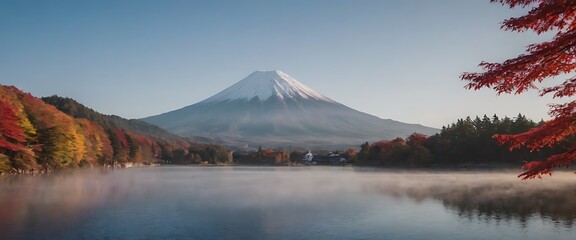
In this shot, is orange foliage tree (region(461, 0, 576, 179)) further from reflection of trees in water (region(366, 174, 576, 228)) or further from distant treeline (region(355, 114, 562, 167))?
distant treeline (region(355, 114, 562, 167))

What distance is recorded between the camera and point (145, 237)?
10.7 meters

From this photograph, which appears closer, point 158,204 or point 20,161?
point 158,204

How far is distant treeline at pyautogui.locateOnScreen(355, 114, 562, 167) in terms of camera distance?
186 ft

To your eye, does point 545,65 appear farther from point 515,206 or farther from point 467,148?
point 467,148

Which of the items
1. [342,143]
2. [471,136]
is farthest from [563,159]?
[342,143]

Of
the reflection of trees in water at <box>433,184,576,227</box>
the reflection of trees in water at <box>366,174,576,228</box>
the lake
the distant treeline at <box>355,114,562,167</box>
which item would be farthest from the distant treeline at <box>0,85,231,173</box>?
the distant treeline at <box>355,114,562,167</box>

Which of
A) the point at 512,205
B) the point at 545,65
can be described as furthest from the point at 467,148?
the point at 545,65

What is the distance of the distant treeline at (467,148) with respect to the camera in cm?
5656

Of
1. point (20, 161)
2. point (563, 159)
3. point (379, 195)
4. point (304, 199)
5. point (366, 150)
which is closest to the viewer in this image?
point (563, 159)

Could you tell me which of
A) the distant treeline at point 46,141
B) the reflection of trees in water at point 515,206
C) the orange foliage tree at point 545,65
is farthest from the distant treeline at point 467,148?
the orange foliage tree at point 545,65

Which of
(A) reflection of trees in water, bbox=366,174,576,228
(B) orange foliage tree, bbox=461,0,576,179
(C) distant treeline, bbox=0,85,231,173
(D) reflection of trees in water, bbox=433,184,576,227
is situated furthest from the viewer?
(C) distant treeline, bbox=0,85,231,173

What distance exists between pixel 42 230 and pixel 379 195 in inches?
554

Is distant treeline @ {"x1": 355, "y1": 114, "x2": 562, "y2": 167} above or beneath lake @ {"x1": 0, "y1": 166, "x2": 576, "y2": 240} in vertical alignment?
above

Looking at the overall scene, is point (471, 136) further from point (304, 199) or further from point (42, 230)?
point (42, 230)
